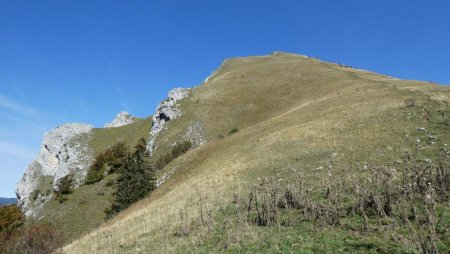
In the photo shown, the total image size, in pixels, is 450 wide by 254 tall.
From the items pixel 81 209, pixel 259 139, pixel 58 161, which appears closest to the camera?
pixel 259 139

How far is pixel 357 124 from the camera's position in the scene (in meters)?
39.3

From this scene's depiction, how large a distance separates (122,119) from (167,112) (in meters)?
60.0

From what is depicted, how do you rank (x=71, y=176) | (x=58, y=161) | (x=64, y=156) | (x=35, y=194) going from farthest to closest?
1. (x=58, y=161)
2. (x=64, y=156)
3. (x=35, y=194)
4. (x=71, y=176)

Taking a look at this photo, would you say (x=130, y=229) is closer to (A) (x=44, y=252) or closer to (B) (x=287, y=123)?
(A) (x=44, y=252)

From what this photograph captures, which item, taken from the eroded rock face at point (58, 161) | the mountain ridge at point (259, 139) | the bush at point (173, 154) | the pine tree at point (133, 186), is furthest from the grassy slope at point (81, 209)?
the eroded rock face at point (58, 161)

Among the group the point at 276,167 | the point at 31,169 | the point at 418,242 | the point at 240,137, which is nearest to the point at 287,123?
the point at 240,137

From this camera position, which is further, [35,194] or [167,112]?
[35,194]

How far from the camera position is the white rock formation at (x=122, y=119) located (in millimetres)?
145000

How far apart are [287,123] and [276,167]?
1949 cm

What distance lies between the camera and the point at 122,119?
A: 5802 inches

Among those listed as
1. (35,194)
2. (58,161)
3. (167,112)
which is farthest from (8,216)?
(58,161)

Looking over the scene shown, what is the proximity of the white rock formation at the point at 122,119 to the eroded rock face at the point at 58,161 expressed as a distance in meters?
25.6

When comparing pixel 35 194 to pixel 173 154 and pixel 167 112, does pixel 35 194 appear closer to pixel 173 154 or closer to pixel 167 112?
pixel 167 112

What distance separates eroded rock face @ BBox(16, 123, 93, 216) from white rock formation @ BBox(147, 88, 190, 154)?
18566mm
